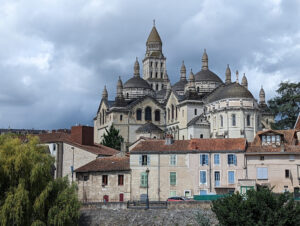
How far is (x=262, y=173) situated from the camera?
5572 centimetres

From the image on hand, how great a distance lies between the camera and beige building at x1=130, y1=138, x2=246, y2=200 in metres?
56.3

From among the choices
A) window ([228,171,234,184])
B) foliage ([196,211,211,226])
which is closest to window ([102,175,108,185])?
window ([228,171,234,184])

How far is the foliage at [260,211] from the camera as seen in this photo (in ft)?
117

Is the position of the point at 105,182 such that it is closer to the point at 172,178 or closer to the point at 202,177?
the point at 172,178

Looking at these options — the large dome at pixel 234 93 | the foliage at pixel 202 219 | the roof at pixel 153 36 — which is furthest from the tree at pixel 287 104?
the roof at pixel 153 36

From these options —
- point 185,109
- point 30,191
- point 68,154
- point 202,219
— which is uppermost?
point 185,109

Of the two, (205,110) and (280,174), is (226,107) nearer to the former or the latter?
(205,110)

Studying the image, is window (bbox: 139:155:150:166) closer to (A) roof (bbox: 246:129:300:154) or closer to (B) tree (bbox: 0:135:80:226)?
(A) roof (bbox: 246:129:300:154)

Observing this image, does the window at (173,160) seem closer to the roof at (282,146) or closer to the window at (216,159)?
the window at (216,159)

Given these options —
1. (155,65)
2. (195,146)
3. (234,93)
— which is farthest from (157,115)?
(195,146)

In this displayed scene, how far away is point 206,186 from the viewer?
56.8m

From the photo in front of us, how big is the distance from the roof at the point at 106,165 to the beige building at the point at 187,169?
1284 mm

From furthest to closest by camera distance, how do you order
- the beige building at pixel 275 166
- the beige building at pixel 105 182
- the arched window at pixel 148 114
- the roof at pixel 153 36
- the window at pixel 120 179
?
the roof at pixel 153 36
the arched window at pixel 148 114
the window at pixel 120 179
the beige building at pixel 105 182
the beige building at pixel 275 166

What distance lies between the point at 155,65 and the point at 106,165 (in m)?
86.1
